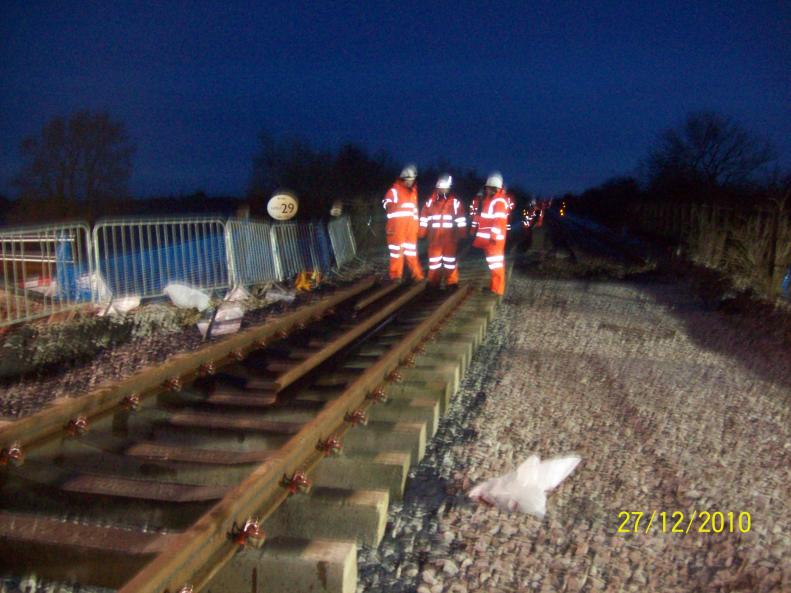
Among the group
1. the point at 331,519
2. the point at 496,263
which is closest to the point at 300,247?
the point at 496,263

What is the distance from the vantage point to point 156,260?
38.0 ft

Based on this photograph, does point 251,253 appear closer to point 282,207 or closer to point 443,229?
point 282,207

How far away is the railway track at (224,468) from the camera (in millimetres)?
3434

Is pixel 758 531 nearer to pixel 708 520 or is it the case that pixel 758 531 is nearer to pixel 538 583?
pixel 708 520

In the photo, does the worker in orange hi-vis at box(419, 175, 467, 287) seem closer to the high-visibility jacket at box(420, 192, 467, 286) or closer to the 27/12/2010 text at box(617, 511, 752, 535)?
the high-visibility jacket at box(420, 192, 467, 286)

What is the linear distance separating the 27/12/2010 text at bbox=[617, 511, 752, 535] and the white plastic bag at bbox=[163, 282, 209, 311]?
7.29 m

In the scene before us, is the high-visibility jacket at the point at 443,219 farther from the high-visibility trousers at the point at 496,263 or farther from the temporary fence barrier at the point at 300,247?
the temporary fence barrier at the point at 300,247

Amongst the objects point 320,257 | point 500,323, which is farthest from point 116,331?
point 320,257

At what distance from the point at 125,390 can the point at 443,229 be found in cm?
887

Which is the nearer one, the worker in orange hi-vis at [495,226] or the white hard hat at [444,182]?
the worker in orange hi-vis at [495,226]

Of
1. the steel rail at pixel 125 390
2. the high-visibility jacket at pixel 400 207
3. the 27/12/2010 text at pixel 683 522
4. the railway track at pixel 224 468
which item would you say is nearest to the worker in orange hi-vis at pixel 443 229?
the high-visibility jacket at pixel 400 207

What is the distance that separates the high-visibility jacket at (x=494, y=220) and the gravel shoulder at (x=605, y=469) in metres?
2.76

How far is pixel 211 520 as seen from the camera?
333 centimetres

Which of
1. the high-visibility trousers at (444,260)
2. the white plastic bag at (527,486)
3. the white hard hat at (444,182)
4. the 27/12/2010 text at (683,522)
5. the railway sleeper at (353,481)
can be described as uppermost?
the white hard hat at (444,182)
